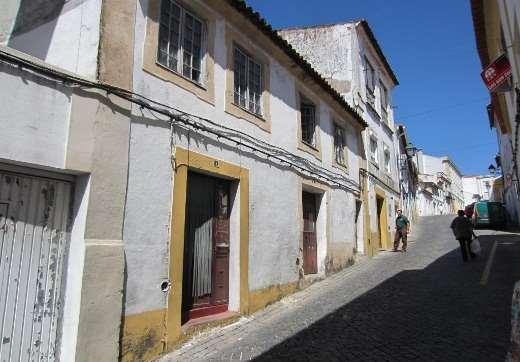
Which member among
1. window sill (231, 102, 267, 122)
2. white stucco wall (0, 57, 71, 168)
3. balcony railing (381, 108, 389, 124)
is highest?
balcony railing (381, 108, 389, 124)

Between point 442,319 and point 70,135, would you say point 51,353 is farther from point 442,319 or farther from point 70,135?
point 442,319

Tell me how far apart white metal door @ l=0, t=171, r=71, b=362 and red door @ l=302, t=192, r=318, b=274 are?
21.8ft

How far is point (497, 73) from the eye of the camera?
8227mm

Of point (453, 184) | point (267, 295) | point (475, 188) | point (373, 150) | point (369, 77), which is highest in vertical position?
point (475, 188)

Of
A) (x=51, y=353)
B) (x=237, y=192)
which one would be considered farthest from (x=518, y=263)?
(x=51, y=353)

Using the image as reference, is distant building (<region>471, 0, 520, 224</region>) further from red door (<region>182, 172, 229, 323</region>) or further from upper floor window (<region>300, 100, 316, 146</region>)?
red door (<region>182, 172, 229, 323</region>)

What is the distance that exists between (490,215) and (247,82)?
77.3ft

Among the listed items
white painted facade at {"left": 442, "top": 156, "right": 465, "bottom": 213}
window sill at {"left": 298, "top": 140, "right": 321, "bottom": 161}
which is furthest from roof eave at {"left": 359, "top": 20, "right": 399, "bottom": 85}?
white painted facade at {"left": 442, "top": 156, "right": 465, "bottom": 213}

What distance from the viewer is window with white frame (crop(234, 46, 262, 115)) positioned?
803 cm

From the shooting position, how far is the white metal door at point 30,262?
4172 millimetres

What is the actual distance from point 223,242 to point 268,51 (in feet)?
14.2

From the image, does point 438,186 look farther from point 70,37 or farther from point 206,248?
point 70,37

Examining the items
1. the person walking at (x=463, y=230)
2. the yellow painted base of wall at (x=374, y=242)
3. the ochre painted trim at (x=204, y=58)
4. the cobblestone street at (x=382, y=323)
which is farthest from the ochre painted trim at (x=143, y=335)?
the yellow painted base of wall at (x=374, y=242)

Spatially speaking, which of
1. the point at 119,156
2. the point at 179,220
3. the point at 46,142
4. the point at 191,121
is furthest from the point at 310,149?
the point at 46,142
